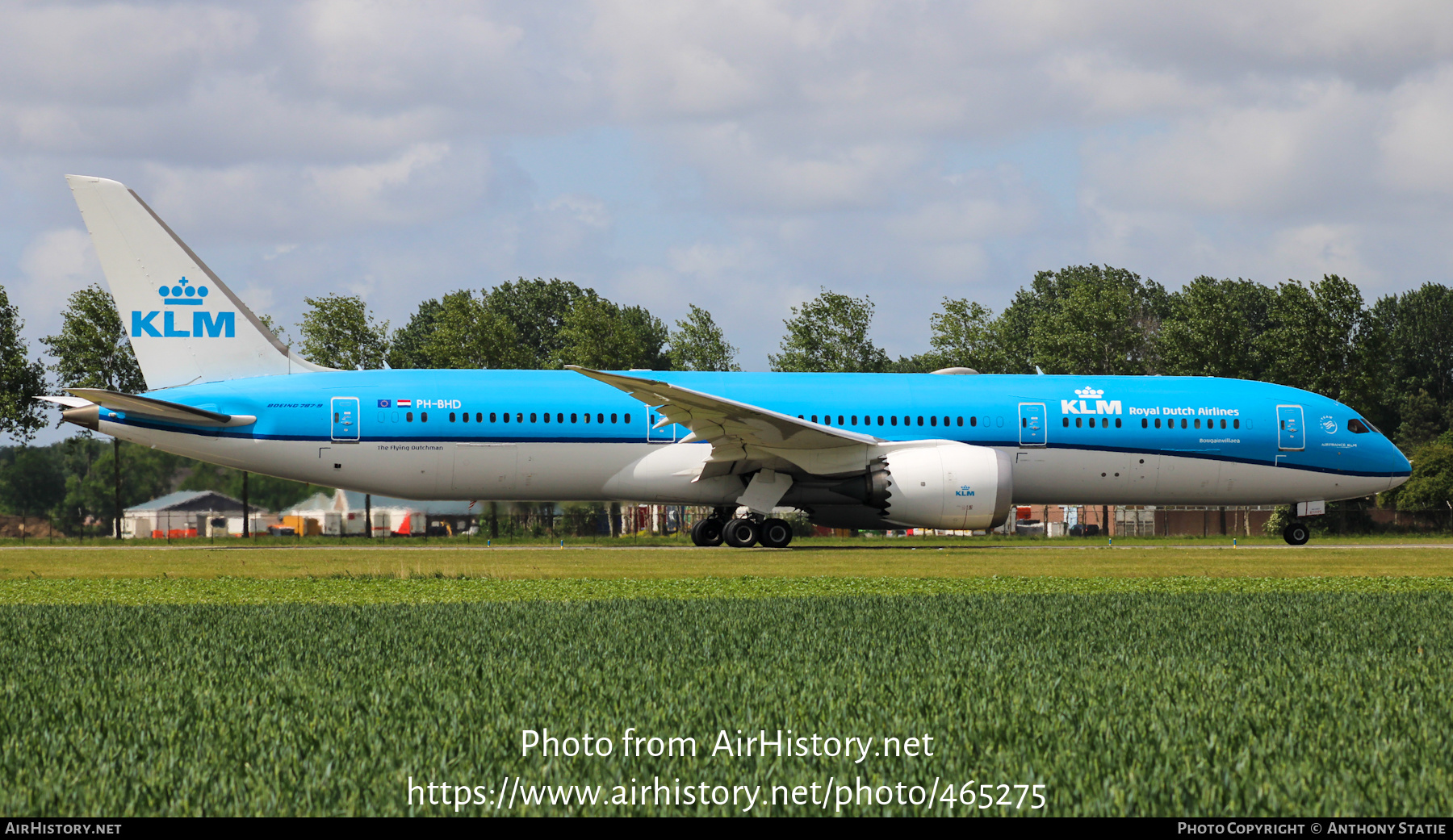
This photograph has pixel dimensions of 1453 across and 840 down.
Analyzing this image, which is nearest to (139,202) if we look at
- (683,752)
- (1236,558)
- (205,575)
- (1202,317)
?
(205,575)

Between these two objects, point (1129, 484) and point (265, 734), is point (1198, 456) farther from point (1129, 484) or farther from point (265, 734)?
point (265, 734)

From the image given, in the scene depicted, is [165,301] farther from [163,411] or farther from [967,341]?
[967,341]

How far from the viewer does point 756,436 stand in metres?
21.4

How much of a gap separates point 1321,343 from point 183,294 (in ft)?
121

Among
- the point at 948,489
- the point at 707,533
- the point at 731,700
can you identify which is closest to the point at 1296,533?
the point at 948,489

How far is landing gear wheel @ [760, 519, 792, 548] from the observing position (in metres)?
22.8

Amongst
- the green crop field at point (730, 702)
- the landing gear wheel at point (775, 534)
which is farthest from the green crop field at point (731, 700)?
the landing gear wheel at point (775, 534)

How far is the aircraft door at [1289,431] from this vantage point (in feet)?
77.6

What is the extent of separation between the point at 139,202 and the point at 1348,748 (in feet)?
72.6

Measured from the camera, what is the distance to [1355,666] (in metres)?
6.77

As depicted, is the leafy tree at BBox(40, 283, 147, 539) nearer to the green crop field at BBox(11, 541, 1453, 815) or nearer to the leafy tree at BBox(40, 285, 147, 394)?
the leafy tree at BBox(40, 285, 147, 394)

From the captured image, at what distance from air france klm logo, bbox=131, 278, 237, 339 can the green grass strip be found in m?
8.72

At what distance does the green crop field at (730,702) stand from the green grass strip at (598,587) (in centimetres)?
150

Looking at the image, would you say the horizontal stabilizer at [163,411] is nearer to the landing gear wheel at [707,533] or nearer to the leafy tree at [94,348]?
the landing gear wheel at [707,533]
